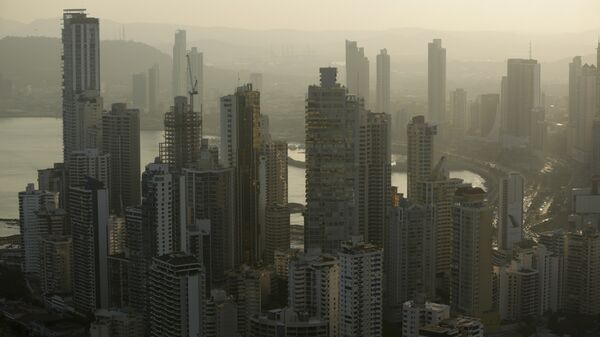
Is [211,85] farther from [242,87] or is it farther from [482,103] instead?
[482,103]

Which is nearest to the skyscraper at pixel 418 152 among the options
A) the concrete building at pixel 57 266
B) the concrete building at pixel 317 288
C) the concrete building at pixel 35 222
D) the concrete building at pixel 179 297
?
the concrete building at pixel 317 288

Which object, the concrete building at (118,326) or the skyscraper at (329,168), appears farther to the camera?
the skyscraper at (329,168)

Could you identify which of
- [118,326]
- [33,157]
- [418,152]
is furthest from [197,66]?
[118,326]

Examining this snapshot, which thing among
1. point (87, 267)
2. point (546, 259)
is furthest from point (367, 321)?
point (87, 267)

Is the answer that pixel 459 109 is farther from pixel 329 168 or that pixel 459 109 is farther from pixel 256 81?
pixel 329 168

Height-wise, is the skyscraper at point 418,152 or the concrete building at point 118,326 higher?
the skyscraper at point 418,152

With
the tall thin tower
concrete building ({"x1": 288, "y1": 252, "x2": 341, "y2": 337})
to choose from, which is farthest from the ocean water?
concrete building ({"x1": 288, "y1": 252, "x2": 341, "y2": 337})

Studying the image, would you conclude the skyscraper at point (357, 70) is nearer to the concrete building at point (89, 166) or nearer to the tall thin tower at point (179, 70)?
the tall thin tower at point (179, 70)
